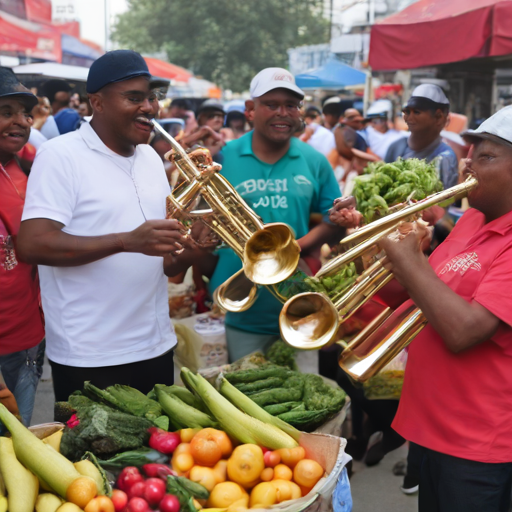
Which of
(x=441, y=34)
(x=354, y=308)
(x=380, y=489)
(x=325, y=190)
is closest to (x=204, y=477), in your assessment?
(x=354, y=308)

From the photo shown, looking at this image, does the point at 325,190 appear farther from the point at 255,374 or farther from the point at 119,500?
the point at 119,500

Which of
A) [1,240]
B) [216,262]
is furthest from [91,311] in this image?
[216,262]

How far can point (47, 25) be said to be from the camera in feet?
42.1

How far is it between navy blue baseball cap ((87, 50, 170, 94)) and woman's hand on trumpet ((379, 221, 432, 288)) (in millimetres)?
1404

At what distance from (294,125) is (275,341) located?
1.40 meters

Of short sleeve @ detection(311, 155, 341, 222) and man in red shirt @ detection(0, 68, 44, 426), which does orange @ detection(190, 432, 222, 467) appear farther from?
short sleeve @ detection(311, 155, 341, 222)

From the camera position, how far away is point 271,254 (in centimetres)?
304

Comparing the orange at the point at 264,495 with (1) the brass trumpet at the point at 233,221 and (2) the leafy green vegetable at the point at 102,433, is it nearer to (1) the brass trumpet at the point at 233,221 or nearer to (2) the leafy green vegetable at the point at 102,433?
(2) the leafy green vegetable at the point at 102,433

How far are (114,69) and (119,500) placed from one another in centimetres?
182

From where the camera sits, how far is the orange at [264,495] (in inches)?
81.7

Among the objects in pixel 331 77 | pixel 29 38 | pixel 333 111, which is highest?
pixel 29 38

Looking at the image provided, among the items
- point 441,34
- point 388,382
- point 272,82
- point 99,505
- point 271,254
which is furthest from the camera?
point 441,34

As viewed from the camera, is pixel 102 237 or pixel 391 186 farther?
pixel 391 186

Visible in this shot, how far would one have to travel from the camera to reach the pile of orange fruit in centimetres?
209
